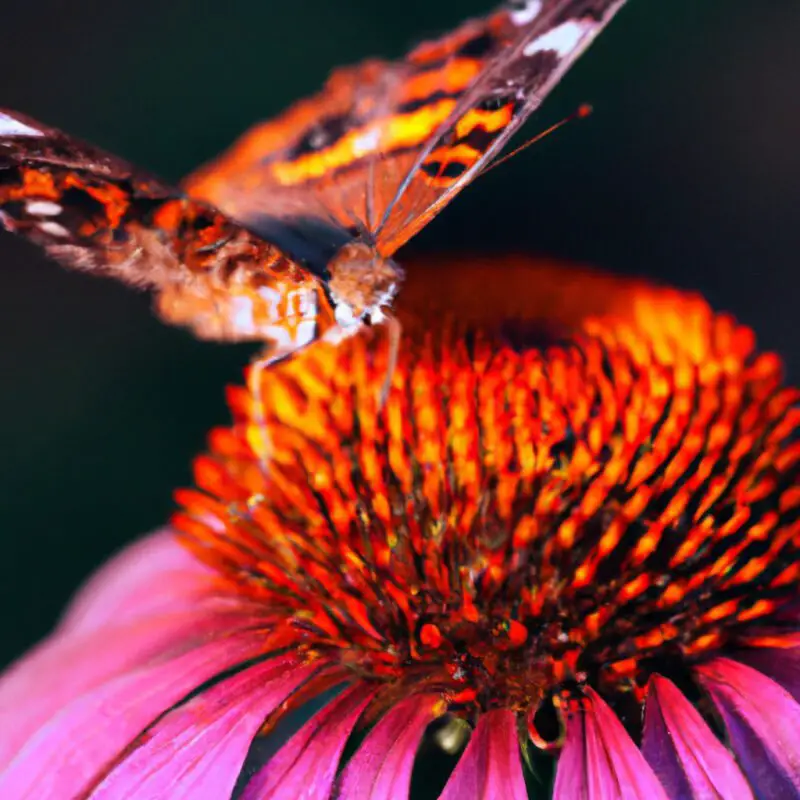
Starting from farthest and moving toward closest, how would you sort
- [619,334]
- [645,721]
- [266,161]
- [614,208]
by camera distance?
[614,208] → [266,161] → [619,334] → [645,721]

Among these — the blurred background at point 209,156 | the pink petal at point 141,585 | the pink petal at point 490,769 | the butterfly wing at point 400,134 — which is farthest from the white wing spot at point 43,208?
the blurred background at point 209,156

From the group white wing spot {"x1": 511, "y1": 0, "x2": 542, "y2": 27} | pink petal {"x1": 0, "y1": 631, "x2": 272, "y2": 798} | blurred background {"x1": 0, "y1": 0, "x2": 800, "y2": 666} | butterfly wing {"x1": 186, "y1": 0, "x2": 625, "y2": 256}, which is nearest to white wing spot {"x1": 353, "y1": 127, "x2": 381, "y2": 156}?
butterfly wing {"x1": 186, "y1": 0, "x2": 625, "y2": 256}

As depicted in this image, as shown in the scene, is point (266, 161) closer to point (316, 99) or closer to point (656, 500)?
point (316, 99)

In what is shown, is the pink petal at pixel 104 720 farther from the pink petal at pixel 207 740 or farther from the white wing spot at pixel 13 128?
the white wing spot at pixel 13 128

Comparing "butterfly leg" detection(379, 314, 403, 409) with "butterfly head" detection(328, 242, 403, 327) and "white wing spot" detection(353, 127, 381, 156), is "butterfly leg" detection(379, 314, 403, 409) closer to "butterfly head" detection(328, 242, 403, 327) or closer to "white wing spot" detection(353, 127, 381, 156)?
"butterfly head" detection(328, 242, 403, 327)

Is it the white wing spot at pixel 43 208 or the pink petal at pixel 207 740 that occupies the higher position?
the white wing spot at pixel 43 208

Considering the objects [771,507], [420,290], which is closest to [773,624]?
[771,507]
